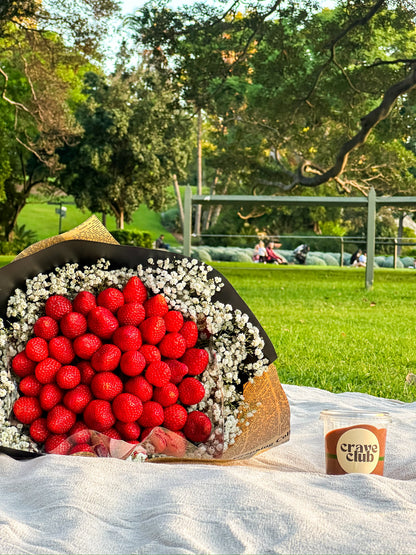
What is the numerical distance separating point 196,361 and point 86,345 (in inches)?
15.8

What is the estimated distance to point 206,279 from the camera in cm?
259

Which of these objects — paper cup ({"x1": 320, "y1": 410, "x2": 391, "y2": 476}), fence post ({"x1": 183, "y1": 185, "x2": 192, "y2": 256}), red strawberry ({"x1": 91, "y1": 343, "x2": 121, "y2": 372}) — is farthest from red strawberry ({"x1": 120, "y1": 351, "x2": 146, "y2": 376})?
fence post ({"x1": 183, "y1": 185, "x2": 192, "y2": 256})

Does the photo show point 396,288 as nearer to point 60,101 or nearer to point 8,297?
point 60,101

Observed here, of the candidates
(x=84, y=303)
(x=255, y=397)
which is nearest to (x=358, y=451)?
(x=255, y=397)

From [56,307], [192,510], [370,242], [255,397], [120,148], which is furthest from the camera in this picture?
[120,148]

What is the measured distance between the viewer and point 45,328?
2422mm

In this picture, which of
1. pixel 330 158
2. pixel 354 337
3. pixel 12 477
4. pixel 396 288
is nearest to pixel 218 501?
pixel 12 477

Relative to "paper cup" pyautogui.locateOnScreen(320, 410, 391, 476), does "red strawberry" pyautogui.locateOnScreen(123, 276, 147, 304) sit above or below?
above

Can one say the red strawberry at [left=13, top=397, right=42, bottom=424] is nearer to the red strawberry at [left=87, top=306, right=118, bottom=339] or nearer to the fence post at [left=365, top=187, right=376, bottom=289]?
the red strawberry at [left=87, top=306, right=118, bottom=339]

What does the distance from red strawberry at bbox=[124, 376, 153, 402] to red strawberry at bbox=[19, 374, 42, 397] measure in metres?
0.31

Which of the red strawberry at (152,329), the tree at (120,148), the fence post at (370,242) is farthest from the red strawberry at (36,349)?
the tree at (120,148)

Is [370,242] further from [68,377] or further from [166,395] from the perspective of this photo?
[68,377]

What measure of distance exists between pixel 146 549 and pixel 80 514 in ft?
0.85

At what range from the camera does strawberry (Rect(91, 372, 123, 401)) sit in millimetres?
2350
